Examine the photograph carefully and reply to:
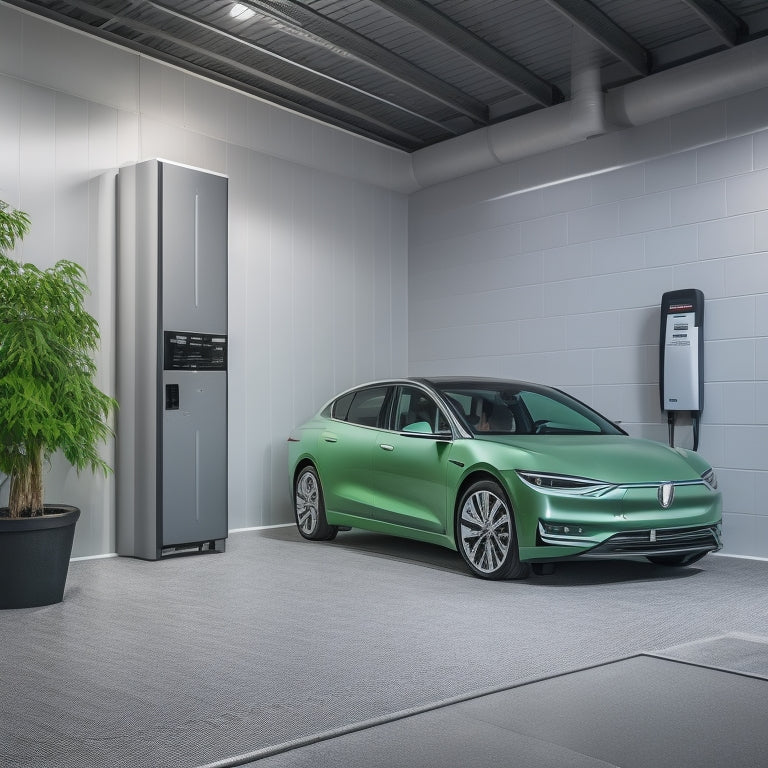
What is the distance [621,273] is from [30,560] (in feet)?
17.8

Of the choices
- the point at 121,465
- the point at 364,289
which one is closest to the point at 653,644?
the point at 121,465

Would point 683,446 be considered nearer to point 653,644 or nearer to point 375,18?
point 653,644

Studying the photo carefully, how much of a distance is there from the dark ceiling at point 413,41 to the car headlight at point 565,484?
3411 mm

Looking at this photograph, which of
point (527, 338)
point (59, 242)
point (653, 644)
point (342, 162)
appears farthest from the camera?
point (342, 162)

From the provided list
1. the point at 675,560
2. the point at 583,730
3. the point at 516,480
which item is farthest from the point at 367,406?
the point at 583,730

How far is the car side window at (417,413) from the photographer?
645 cm

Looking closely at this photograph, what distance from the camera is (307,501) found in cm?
774

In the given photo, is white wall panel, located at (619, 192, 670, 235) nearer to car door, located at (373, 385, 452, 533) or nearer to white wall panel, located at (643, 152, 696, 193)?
white wall panel, located at (643, 152, 696, 193)

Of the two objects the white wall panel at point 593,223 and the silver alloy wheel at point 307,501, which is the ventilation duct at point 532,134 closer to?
the white wall panel at point 593,223

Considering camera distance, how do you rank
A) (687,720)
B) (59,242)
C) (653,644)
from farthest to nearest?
(59,242) → (653,644) → (687,720)

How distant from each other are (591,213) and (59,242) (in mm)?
4649

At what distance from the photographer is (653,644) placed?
165 inches

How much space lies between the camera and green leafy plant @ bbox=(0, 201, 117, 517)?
509cm

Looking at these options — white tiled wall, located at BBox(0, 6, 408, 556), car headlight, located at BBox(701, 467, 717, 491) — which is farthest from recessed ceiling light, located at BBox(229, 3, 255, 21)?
car headlight, located at BBox(701, 467, 717, 491)
